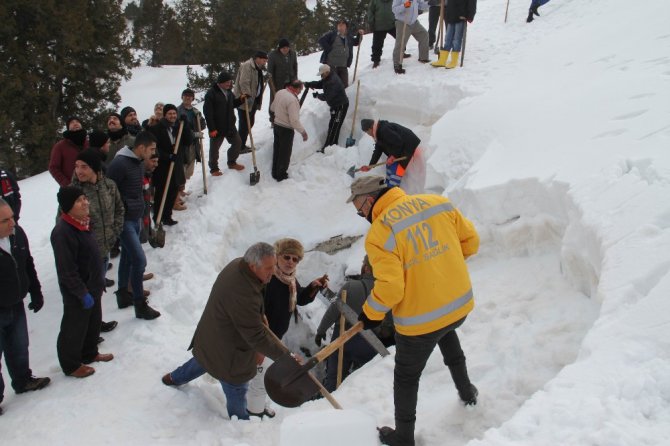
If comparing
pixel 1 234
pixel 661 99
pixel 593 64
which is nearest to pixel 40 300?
pixel 1 234

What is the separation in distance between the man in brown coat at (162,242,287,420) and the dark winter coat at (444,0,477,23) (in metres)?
7.12

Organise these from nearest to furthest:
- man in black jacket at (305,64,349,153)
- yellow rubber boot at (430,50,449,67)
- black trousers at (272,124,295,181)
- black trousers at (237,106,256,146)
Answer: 1. black trousers at (272,124,295,181)
2. man in black jacket at (305,64,349,153)
3. black trousers at (237,106,256,146)
4. yellow rubber boot at (430,50,449,67)

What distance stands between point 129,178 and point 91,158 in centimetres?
59

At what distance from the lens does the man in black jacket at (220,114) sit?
746 centimetres

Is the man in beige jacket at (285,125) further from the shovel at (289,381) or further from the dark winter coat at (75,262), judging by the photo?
the shovel at (289,381)

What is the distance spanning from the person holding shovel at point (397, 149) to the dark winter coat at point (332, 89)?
5.60 feet

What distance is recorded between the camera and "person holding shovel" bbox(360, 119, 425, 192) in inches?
265

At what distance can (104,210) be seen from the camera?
4711 millimetres

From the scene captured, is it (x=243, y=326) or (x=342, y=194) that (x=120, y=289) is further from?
(x=342, y=194)

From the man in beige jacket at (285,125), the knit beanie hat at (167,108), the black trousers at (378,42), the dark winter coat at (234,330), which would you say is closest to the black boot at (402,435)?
the dark winter coat at (234,330)

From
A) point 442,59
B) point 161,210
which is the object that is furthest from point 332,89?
point 161,210

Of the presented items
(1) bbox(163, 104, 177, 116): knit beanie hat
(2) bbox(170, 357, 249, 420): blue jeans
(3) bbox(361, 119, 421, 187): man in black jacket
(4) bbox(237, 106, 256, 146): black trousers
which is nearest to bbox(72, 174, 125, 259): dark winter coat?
(2) bbox(170, 357, 249, 420): blue jeans

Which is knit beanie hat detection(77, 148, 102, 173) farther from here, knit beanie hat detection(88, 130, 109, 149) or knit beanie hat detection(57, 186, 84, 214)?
knit beanie hat detection(88, 130, 109, 149)

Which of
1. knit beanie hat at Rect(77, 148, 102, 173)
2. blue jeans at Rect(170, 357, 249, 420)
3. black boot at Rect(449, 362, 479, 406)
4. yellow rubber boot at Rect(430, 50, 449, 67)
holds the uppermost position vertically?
yellow rubber boot at Rect(430, 50, 449, 67)
